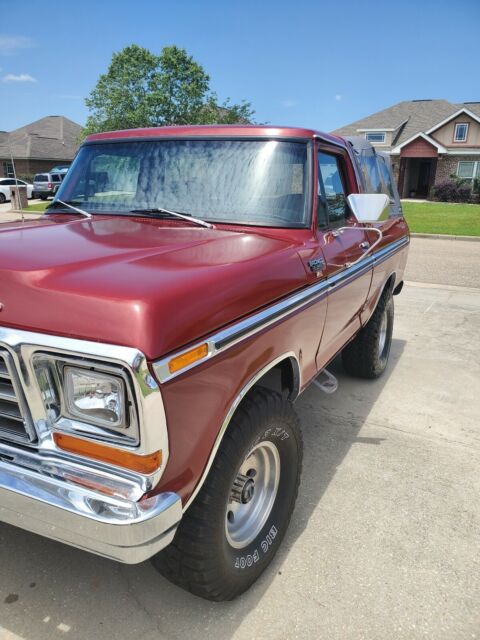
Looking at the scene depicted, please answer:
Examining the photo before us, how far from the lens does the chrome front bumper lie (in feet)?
5.02

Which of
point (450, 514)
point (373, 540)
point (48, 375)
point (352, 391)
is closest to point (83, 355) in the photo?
point (48, 375)

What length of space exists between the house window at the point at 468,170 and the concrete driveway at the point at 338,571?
1313 inches

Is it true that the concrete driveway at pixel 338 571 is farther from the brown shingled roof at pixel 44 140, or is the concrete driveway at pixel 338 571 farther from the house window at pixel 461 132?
the brown shingled roof at pixel 44 140

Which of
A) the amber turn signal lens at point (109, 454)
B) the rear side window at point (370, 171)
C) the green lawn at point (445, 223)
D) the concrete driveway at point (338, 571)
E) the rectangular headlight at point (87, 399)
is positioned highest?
the rear side window at point (370, 171)

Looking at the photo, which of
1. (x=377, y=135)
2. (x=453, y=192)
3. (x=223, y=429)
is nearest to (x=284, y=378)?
(x=223, y=429)

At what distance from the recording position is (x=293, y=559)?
8.10 feet

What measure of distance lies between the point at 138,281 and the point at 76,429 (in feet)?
1.74

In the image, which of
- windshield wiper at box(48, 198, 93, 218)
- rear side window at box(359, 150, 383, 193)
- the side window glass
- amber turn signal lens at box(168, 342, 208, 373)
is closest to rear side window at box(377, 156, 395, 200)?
rear side window at box(359, 150, 383, 193)

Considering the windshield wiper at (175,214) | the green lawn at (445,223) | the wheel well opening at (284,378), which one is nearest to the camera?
the wheel well opening at (284,378)

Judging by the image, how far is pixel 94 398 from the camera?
5.30 feet

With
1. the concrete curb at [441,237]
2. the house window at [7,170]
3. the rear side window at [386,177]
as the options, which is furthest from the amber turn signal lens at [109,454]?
the house window at [7,170]

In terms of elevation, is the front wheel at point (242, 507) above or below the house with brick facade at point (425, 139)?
below

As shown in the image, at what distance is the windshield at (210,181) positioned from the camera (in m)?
2.81

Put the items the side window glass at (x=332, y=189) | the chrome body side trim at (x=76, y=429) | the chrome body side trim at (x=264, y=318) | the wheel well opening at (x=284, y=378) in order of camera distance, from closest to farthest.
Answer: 1. the chrome body side trim at (x=76, y=429)
2. the chrome body side trim at (x=264, y=318)
3. the wheel well opening at (x=284, y=378)
4. the side window glass at (x=332, y=189)
